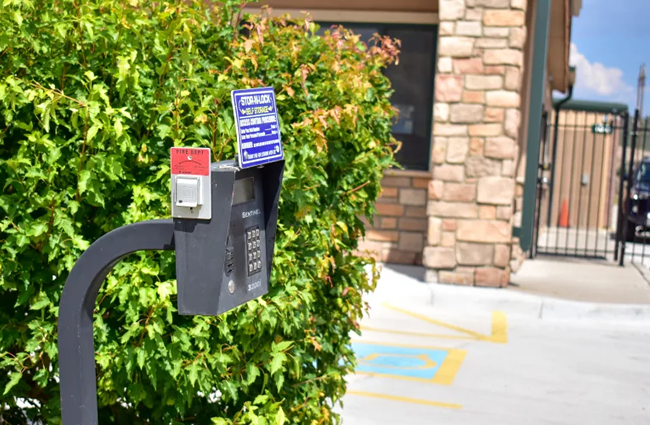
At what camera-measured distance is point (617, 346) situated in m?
7.77

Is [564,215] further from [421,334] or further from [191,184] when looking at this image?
[191,184]

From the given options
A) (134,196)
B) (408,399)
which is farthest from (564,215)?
(134,196)

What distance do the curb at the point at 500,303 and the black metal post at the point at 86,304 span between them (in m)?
6.61

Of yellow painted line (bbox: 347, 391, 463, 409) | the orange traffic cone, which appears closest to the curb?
yellow painted line (bbox: 347, 391, 463, 409)

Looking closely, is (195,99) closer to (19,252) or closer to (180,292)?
(19,252)

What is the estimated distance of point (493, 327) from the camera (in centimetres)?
836

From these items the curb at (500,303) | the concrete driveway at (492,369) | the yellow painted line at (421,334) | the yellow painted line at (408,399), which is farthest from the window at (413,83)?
the yellow painted line at (408,399)

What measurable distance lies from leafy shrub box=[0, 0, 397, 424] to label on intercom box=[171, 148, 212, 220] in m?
0.90

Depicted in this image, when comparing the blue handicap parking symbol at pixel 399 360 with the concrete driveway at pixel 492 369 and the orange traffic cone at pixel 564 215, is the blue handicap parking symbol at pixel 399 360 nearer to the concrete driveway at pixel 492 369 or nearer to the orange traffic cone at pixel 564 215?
the concrete driveway at pixel 492 369

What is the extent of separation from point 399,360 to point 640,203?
39.8 feet

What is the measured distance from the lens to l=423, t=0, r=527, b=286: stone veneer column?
9.20m

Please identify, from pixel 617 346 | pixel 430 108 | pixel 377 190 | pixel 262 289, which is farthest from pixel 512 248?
pixel 262 289

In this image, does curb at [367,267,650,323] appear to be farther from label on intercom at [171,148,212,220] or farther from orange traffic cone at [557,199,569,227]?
orange traffic cone at [557,199,569,227]

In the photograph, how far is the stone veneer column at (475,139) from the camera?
9195mm
